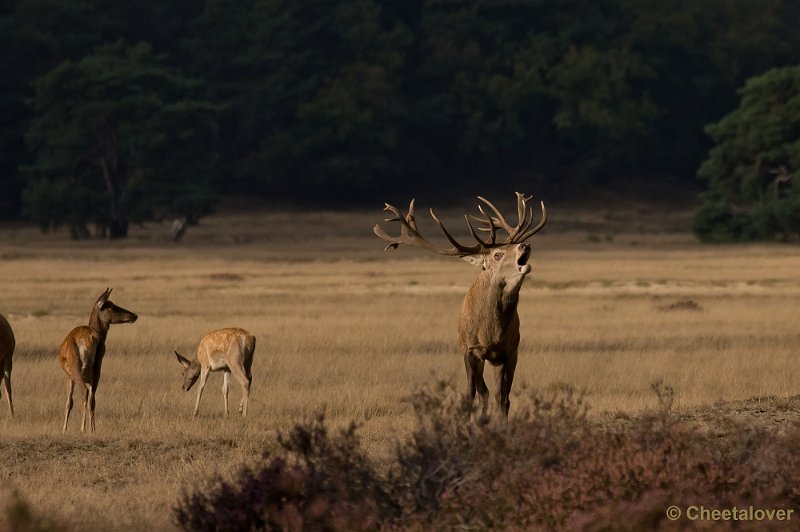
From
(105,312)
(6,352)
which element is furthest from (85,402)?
(6,352)

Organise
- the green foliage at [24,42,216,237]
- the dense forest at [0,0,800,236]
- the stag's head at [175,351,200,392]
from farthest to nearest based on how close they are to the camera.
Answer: the dense forest at [0,0,800,236], the green foliage at [24,42,216,237], the stag's head at [175,351,200,392]

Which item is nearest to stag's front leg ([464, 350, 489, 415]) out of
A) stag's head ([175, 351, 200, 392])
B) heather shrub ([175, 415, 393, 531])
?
stag's head ([175, 351, 200, 392])

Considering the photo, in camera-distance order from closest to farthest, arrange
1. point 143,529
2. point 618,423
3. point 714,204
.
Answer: point 143,529, point 618,423, point 714,204

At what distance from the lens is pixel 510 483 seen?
26.7ft

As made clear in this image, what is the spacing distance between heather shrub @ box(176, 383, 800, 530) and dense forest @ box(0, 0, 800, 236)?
53097 mm

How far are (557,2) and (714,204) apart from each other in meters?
27.1

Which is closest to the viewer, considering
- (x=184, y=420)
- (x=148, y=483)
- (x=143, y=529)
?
(x=143, y=529)

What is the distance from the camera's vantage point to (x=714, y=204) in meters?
55.5

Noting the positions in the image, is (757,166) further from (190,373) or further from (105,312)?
(105,312)

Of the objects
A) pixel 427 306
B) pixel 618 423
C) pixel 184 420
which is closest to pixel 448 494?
pixel 618 423

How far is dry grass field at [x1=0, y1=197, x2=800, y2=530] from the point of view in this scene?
1169 centimetres

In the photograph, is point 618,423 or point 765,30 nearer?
point 618,423

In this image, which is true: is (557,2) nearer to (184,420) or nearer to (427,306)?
(427,306)

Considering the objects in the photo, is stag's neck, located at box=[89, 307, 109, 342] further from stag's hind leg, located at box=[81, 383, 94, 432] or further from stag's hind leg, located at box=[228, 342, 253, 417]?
stag's hind leg, located at box=[228, 342, 253, 417]
